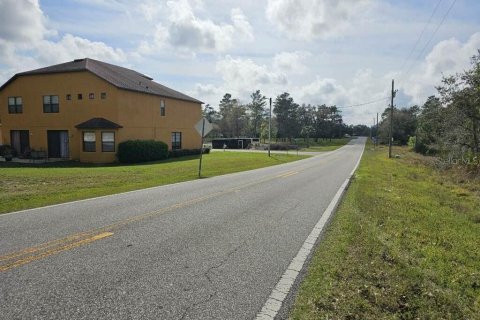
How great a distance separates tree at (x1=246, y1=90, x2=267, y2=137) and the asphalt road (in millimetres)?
98334

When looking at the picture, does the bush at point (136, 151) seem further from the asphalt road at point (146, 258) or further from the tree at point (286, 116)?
the tree at point (286, 116)

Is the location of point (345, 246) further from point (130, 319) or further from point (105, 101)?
point (105, 101)

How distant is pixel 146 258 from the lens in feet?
18.3

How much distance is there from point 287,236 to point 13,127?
35.1 meters

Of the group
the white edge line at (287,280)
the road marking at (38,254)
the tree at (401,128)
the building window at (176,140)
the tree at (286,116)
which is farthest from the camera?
the tree at (286,116)

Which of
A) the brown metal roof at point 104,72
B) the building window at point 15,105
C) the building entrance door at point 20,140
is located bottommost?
the building entrance door at point 20,140

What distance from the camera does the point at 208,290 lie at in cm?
451

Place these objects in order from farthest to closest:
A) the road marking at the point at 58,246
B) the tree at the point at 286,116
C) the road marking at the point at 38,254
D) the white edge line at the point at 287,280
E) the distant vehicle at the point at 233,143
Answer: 1. the tree at the point at 286,116
2. the distant vehicle at the point at 233,143
3. the road marking at the point at 58,246
4. the road marking at the point at 38,254
5. the white edge line at the point at 287,280

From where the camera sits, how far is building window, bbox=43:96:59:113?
33.1m

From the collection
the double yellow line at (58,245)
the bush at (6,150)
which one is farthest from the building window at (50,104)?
the double yellow line at (58,245)

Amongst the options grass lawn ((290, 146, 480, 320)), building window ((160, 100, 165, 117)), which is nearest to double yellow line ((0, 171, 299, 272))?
grass lawn ((290, 146, 480, 320))

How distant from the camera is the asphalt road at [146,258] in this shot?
4.05 m

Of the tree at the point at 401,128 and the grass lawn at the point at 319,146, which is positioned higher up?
the tree at the point at 401,128

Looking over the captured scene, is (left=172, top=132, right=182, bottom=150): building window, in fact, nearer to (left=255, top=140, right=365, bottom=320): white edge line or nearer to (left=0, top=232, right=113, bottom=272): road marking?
(left=255, top=140, right=365, bottom=320): white edge line
